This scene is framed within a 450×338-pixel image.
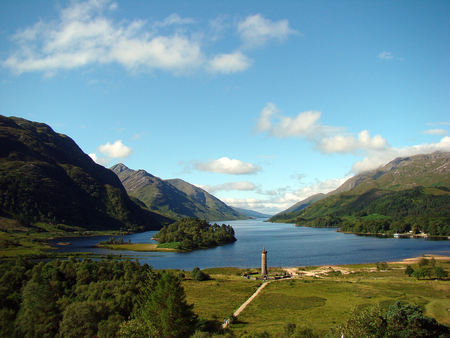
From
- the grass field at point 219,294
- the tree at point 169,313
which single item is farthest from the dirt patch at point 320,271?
the tree at point 169,313

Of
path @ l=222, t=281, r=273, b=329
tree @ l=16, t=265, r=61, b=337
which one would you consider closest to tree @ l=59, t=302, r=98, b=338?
tree @ l=16, t=265, r=61, b=337

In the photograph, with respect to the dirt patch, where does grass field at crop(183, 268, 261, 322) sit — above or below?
above

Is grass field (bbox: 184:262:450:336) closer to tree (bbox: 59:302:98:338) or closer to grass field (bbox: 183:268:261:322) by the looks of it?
grass field (bbox: 183:268:261:322)

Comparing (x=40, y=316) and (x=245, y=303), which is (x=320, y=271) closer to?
(x=245, y=303)

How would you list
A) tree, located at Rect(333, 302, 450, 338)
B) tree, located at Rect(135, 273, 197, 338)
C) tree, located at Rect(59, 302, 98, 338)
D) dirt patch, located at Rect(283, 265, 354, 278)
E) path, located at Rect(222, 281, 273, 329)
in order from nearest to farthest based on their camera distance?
tree, located at Rect(333, 302, 450, 338), tree, located at Rect(135, 273, 197, 338), tree, located at Rect(59, 302, 98, 338), path, located at Rect(222, 281, 273, 329), dirt patch, located at Rect(283, 265, 354, 278)

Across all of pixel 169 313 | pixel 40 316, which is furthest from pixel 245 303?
pixel 40 316

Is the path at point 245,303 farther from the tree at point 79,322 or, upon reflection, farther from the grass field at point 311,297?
the tree at point 79,322

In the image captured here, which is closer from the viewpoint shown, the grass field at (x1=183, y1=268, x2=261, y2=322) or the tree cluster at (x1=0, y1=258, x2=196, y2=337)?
the tree cluster at (x1=0, y1=258, x2=196, y2=337)
